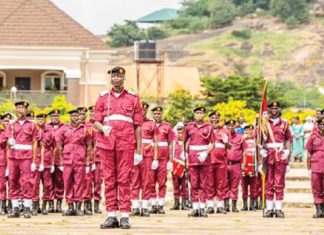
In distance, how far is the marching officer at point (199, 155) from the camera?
2303cm

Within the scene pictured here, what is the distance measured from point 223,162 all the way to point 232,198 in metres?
1.44

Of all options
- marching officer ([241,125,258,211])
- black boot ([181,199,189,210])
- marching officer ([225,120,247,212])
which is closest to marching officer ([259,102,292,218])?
marching officer ([225,120,247,212])

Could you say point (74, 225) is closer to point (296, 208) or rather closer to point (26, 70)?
point (296, 208)

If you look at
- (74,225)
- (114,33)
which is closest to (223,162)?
(74,225)

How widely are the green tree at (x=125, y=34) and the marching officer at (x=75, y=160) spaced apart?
147 meters

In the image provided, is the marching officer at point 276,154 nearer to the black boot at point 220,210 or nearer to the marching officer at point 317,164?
the marching officer at point 317,164

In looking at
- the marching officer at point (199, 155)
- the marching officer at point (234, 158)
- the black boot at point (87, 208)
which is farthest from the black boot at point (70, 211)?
the marching officer at point (234, 158)

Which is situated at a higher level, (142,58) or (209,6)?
(209,6)

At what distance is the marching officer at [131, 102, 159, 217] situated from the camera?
942 inches

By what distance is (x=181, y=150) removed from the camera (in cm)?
2736

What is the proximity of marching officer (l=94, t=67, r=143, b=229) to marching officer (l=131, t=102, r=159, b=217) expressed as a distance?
4861mm

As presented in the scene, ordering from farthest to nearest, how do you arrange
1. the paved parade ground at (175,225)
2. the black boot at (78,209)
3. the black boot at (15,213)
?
the black boot at (78,209) < the black boot at (15,213) < the paved parade ground at (175,225)

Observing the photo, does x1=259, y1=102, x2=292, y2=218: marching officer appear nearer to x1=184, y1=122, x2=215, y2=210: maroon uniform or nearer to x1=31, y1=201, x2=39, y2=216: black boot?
x1=184, y1=122, x2=215, y2=210: maroon uniform

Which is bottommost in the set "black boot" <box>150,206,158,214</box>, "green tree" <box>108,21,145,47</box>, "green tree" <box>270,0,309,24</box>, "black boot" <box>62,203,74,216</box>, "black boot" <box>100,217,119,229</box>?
"black boot" <box>150,206,158,214</box>
